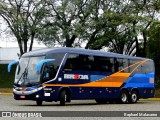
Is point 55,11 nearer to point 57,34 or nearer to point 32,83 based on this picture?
point 57,34

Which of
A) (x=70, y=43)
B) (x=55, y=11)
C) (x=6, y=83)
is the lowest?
(x=6, y=83)

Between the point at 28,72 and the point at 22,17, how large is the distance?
22.8 meters

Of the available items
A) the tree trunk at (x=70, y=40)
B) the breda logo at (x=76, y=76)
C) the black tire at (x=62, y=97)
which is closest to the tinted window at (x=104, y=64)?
the breda logo at (x=76, y=76)

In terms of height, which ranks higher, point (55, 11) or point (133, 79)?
point (55, 11)

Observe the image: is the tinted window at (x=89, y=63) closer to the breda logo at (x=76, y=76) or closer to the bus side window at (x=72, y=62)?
the bus side window at (x=72, y=62)

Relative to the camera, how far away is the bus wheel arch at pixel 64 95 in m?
23.2

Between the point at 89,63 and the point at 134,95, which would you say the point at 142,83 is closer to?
the point at 134,95

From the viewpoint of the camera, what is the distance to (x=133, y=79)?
28.2 metres

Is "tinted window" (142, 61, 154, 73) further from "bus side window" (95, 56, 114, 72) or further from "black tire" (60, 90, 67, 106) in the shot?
"black tire" (60, 90, 67, 106)

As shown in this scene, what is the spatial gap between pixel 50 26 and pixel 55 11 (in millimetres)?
1657

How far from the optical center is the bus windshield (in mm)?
22828

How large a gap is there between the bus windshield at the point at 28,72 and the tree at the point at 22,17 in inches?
800

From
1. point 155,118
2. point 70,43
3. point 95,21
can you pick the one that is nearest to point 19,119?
point 155,118

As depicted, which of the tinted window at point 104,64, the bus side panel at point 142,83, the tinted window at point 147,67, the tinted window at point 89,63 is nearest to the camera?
the tinted window at point 89,63
